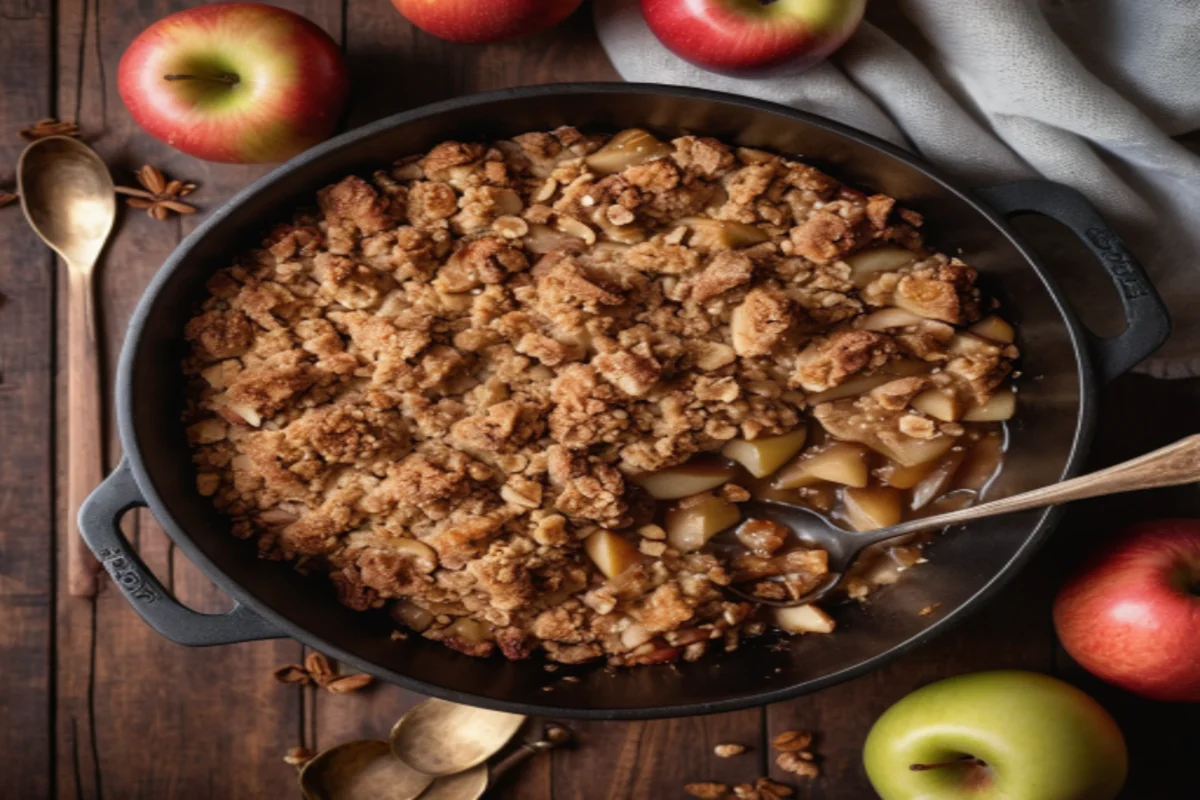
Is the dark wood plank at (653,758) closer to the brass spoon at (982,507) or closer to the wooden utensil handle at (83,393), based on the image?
the brass spoon at (982,507)

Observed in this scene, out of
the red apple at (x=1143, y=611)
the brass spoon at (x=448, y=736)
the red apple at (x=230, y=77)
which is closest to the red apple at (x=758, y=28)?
the red apple at (x=230, y=77)

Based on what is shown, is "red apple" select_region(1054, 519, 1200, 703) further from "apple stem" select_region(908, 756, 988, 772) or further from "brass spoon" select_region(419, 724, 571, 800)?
"brass spoon" select_region(419, 724, 571, 800)

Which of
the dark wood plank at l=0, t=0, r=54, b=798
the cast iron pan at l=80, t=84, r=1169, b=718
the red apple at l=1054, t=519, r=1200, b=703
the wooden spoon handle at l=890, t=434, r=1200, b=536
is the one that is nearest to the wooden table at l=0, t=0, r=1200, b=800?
the dark wood plank at l=0, t=0, r=54, b=798

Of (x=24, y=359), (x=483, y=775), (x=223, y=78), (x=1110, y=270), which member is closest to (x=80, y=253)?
A: (x=24, y=359)

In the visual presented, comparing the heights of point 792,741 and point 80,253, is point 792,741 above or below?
below

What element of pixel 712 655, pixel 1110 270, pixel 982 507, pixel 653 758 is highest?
pixel 1110 270

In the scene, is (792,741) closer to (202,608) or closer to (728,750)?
(728,750)
